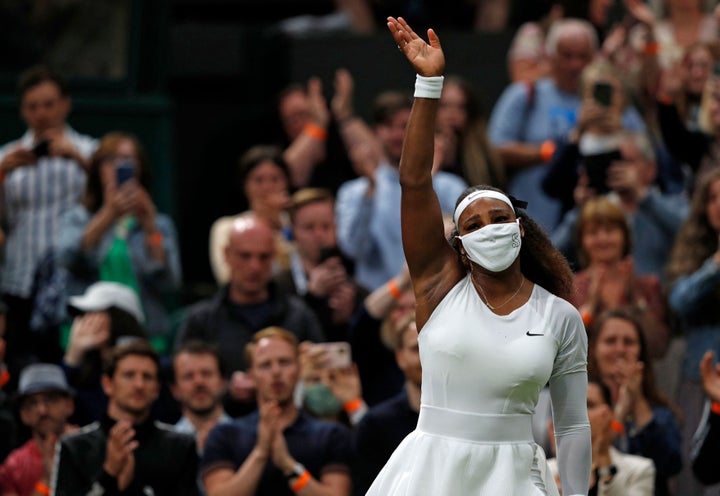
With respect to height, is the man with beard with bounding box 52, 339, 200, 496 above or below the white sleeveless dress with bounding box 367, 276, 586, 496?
below

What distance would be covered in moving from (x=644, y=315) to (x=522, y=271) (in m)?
3.12

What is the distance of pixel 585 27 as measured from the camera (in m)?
10.3

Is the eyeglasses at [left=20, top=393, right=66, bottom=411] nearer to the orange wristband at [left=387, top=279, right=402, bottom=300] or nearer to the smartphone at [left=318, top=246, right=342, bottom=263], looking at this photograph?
the orange wristband at [left=387, top=279, right=402, bottom=300]

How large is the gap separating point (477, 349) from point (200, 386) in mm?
3242

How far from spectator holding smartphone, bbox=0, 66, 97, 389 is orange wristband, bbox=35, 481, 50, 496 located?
198 centimetres

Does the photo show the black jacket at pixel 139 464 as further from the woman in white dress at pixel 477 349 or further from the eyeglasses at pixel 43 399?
the woman in white dress at pixel 477 349

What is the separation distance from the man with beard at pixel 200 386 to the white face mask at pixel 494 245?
3184 mm

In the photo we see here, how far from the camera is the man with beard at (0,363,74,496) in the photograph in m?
7.95

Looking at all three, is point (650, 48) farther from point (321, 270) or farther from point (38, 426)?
point (38, 426)

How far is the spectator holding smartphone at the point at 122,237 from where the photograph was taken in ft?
30.8

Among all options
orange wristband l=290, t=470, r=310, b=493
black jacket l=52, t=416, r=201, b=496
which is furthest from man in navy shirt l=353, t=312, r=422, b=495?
black jacket l=52, t=416, r=201, b=496

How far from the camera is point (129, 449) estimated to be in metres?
7.29

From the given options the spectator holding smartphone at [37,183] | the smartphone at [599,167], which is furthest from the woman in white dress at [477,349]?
the spectator holding smartphone at [37,183]

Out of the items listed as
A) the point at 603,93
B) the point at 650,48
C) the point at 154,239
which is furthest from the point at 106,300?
the point at 650,48
